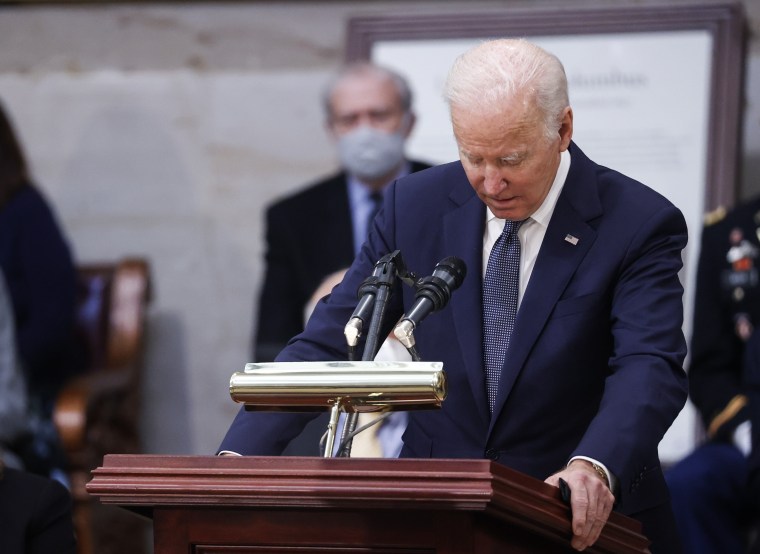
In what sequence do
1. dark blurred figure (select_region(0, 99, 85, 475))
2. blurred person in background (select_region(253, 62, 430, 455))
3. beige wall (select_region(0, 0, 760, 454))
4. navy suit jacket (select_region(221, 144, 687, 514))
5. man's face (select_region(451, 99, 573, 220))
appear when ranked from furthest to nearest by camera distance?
beige wall (select_region(0, 0, 760, 454)) < dark blurred figure (select_region(0, 99, 85, 475)) < blurred person in background (select_region(253, 62, 430, 455)) < navy suit jacket (select_region(221, 144, 687, 514)) < man's face (select_region(451, 99, 573, 220))

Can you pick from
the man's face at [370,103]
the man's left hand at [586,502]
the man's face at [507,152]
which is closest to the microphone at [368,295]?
the man's face at [507,152]

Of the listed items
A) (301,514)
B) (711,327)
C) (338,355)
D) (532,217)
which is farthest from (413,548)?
(711,327)

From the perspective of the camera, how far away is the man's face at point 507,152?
2.16 metres

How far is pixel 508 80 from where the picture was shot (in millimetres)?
2158

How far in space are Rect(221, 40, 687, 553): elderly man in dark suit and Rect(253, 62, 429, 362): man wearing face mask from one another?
2.21m

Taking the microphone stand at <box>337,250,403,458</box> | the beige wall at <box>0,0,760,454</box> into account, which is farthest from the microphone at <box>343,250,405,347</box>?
the beige wall at <box>0,0,760,454</box>

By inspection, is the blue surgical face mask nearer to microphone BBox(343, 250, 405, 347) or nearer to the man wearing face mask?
the man wearing face mask

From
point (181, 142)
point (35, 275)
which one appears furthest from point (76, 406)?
point (181, 142)

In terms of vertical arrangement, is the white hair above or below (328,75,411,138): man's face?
above

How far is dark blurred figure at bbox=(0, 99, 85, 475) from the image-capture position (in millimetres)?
4812

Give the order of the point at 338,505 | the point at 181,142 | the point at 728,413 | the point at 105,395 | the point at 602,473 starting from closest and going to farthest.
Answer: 1. the point at 338,505
2. the point at 602,473
3. the point at 728,413
4. the point at 105,395
5. the point at 181,142

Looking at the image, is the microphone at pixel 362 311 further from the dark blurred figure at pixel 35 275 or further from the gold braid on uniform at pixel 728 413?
the dark blurred figure at pixel 35 275

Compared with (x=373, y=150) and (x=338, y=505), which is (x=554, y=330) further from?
(x=373, y=150)

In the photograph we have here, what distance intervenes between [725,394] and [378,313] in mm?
2313
